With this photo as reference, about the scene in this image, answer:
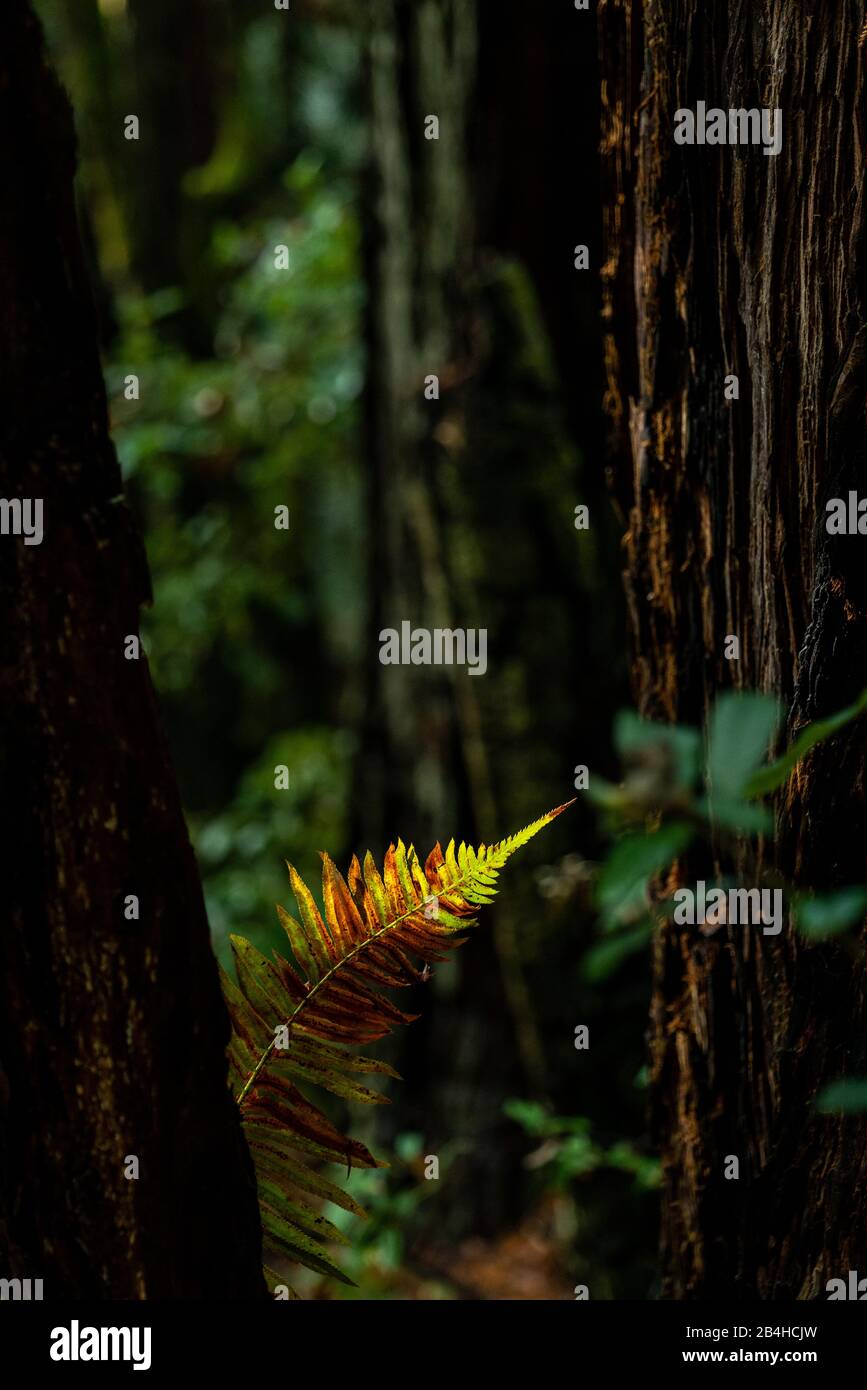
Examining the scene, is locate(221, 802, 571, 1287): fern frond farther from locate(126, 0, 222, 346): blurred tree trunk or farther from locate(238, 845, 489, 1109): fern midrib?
locate(126, 0, 222, 346): blurred tree trunk

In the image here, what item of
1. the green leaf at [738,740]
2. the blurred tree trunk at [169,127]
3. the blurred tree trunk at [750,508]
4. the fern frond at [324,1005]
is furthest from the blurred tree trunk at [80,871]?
the blurred tree trunk at [169,127]

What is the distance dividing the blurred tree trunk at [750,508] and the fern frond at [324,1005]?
414mm

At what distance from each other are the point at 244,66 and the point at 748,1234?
7.68 m

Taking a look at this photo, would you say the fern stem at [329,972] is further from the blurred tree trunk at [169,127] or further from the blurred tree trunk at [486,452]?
the blurred tree trunk at [169,127]

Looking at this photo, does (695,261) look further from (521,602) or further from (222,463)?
(222,463)

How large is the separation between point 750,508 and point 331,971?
788 millimetres

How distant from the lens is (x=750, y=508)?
161cm

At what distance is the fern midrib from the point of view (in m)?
1.49

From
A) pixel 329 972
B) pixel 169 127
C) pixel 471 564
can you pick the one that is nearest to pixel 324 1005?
pixel 329 972

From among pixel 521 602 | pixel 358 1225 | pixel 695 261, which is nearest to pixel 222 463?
pixel 521 602

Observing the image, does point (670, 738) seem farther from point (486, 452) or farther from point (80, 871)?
point (486, 452)

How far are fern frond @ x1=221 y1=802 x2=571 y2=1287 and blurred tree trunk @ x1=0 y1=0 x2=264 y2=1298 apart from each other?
0.09 metres

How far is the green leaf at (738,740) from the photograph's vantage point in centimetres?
91
